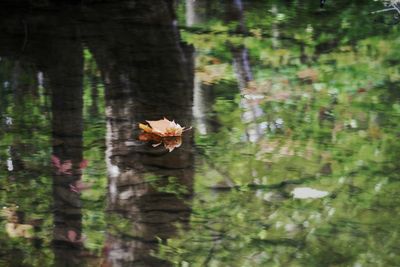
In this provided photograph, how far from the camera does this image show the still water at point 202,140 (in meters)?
1.16

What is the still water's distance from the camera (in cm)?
116

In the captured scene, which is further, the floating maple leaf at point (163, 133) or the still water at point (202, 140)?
the floating maple leaf at point (163, 133)

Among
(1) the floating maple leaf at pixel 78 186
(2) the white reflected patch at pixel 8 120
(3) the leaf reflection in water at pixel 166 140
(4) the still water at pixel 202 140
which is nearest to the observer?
(4) the still water at pixel 202 140

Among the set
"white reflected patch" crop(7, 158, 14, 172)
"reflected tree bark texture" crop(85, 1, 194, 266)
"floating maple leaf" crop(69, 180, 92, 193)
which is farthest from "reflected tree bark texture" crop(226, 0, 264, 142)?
"white reflected patch" crop(7, 158, 14, 172)

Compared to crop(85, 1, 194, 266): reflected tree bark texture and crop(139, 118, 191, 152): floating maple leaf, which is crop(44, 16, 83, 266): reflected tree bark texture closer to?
crop(85, 1, 194, 266): reflected tree bark texture

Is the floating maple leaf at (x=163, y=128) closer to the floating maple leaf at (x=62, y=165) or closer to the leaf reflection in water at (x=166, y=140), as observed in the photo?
the leaf reflection in water at (x=166, y=140)

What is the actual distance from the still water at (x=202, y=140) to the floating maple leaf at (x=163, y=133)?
18mm

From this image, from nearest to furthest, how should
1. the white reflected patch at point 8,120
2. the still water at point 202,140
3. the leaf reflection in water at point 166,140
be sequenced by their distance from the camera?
the still water at point 202,140
the leaf reflection in water at point 166,140
the white reflected patch at point 8,120

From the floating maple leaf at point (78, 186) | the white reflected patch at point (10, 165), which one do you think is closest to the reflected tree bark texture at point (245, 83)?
the floating maple leaf at point (78, 186)

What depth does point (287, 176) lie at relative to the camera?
51.5 inches

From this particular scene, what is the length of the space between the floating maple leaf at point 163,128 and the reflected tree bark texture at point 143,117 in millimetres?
26

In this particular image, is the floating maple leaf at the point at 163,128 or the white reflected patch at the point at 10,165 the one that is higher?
Answer: the floating maple leaf at the point at 163,128

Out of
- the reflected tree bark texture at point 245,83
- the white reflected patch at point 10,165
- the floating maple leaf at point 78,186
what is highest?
the reflected tree bark texture at point 245,83

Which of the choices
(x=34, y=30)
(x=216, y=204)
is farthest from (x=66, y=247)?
(x=34, y=30)
